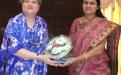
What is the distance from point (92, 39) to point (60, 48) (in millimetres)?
419

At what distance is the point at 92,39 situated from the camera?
4.26 metres

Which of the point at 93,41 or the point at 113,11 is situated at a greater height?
the point at 113,11

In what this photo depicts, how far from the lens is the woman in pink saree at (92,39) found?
13.9 ft

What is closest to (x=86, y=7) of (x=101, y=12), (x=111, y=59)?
(x=101, y=12)

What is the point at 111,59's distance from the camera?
14.5ft

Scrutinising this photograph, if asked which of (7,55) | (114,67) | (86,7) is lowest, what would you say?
(114,67)

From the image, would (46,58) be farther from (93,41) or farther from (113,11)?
(113,11)

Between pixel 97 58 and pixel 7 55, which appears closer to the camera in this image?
pixel 7 55

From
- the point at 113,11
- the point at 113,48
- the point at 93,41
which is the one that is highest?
the point at 113,11

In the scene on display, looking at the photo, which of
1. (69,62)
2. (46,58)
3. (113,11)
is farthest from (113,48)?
(46,58)

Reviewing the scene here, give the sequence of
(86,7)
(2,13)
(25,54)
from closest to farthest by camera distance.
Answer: (25,54) < (86,7) < (2,13)

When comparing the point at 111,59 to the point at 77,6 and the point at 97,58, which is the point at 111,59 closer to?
the point at 97,58

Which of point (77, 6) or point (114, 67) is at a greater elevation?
point (77, 6)

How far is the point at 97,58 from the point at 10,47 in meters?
0.85
